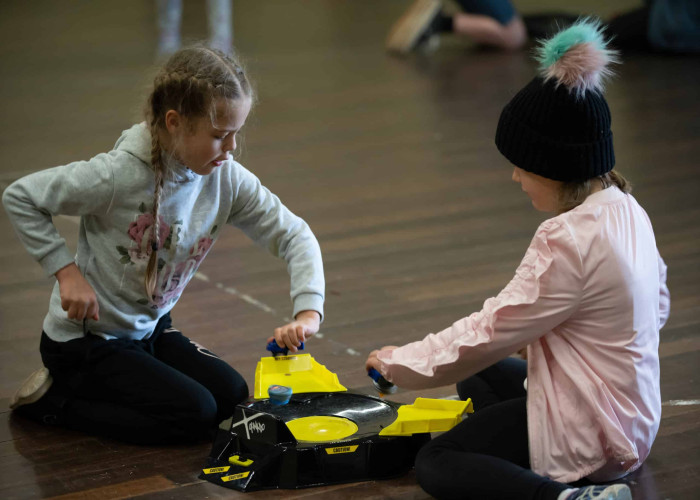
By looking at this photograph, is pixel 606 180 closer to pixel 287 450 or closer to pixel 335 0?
pixel 287 450

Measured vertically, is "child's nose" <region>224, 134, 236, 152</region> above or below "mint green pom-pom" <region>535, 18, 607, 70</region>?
below

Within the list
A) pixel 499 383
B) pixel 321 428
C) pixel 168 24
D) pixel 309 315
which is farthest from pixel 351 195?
pixel 168 24

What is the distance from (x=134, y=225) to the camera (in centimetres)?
202

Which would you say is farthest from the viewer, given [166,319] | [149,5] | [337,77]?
[149,5]

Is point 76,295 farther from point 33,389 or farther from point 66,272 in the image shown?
point 33,389

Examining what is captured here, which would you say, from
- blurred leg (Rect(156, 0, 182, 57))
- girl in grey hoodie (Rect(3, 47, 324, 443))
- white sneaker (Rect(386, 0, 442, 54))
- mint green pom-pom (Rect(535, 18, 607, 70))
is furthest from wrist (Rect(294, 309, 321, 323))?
white sneaker (Rect(386, 0, 442, 54))

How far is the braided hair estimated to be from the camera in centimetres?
190

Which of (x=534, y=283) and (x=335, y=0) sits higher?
(x=335, y=0)

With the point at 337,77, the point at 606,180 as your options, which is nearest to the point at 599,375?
the point at 606,180

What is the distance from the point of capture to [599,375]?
1.71 m

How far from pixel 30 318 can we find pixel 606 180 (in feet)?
5.04

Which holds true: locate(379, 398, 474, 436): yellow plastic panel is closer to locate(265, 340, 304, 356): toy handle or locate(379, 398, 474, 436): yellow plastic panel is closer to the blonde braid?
locate(265, 340, 304, 356): toy handle

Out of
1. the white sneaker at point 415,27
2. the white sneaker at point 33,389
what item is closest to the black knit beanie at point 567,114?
the white sneaker at point 33,389

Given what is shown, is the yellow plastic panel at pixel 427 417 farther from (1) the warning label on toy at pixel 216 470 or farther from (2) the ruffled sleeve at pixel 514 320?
(1) the warning label on toy at pixel 216 470
